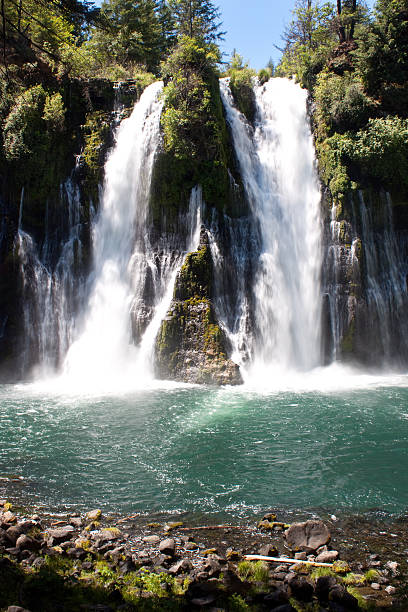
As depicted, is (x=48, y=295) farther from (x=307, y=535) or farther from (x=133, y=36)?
(x=133, y=36)

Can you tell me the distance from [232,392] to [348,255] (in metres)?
9.18

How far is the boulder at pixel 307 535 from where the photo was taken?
611 centimetres

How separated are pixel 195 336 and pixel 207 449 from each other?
26.0ft

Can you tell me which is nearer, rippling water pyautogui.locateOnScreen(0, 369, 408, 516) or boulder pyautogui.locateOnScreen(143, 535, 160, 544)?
boulder pyautogui.locateOnScreen(143, 535, 160, 544)

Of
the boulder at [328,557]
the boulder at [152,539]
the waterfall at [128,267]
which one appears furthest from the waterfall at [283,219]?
the boulder at [328,557]

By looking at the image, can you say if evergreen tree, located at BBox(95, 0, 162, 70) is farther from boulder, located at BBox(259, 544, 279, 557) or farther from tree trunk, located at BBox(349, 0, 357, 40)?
boulder, located at BBox(259, 544, 279, 557)

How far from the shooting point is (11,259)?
20.0 metres

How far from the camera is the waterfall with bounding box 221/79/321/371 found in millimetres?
19781

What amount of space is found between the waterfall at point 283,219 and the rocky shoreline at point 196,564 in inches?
494

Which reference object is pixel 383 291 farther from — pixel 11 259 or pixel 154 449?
pixel 11 259

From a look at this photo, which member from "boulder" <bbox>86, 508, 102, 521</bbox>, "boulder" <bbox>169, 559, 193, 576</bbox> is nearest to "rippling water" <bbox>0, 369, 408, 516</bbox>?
"boulder" <bbox>86, 508, 102, 521</bbox>

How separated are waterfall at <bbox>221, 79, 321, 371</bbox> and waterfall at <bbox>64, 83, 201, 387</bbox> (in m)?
3.71

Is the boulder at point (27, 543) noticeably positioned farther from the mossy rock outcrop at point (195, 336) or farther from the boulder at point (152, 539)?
the mossy rock outcrop at point (195, 336)

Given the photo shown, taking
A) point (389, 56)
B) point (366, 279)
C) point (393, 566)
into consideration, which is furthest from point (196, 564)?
point (389, 56)
